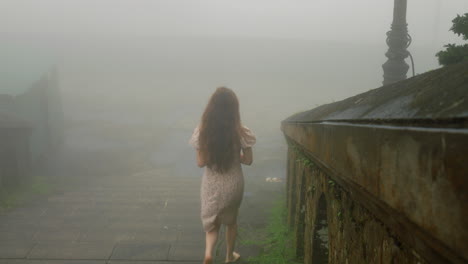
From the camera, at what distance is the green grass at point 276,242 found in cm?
478

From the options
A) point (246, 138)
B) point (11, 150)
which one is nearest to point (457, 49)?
point (246, 138)

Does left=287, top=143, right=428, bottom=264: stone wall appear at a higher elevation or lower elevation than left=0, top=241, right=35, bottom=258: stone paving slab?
higher

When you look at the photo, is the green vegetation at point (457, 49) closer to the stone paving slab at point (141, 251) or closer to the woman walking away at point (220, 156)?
the woman walking away at point (220, 156)

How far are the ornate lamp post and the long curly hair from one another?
4.16m

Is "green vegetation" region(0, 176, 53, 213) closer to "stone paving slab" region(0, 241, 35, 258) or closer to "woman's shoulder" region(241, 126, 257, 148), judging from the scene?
"stone paving slab" region(0, 241, 35, 258)

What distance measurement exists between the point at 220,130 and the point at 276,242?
6.63ft

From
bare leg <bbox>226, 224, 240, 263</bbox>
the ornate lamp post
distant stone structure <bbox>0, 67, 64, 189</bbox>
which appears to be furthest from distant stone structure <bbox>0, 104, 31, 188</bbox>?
the ornate lamp post

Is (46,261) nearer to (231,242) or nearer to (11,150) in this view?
(231,242)

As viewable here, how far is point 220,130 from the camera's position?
4.15 m

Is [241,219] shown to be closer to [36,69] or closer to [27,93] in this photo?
[27,93]

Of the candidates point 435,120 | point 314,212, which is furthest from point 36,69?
point 435,120

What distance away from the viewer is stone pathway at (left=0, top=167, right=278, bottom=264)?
5141mm

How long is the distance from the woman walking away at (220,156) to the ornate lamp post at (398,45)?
13.3 feet

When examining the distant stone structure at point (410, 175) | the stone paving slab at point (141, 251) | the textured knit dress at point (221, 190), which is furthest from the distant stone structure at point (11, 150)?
the distant stone structure at point (410, 175)
